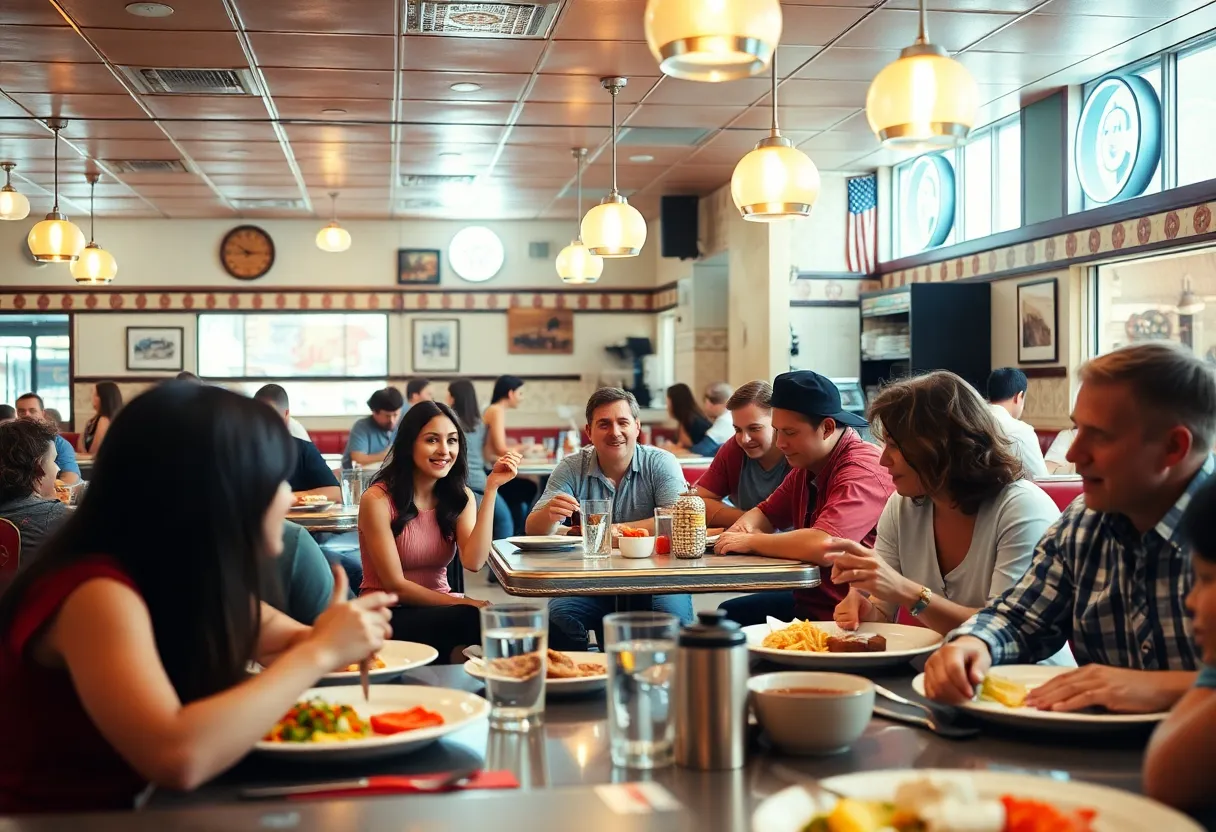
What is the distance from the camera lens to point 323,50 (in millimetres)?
6449

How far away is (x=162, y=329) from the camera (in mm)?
13305

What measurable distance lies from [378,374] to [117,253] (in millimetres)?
2997

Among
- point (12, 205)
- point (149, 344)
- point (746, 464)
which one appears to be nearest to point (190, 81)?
point (12, 205)

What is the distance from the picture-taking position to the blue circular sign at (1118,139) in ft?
22.4

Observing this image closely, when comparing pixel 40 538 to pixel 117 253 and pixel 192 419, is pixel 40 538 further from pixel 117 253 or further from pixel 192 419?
pixel 117 253

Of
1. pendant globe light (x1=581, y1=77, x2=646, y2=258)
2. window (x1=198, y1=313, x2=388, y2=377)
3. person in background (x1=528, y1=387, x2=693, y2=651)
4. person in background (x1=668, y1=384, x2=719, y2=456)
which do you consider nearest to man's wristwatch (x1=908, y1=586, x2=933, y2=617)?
person in background (x1=528, y1=387, x2=693, y2=651)

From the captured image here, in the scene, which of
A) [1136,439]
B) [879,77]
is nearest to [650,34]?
[879,77]

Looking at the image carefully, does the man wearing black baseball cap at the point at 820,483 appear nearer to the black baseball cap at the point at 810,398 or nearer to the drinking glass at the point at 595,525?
the black baseball cap at the point at 810,398

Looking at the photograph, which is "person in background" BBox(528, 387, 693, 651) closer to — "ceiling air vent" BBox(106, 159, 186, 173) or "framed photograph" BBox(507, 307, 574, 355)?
"ceiling air vent" BBox(106, 159, 186, 173)

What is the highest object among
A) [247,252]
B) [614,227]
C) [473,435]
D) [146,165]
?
[146,165]

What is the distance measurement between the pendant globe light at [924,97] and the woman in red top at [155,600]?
254cm

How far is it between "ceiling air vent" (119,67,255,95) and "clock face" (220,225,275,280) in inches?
233

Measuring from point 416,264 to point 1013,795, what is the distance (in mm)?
12552

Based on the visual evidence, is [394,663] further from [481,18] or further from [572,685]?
[481,18]
